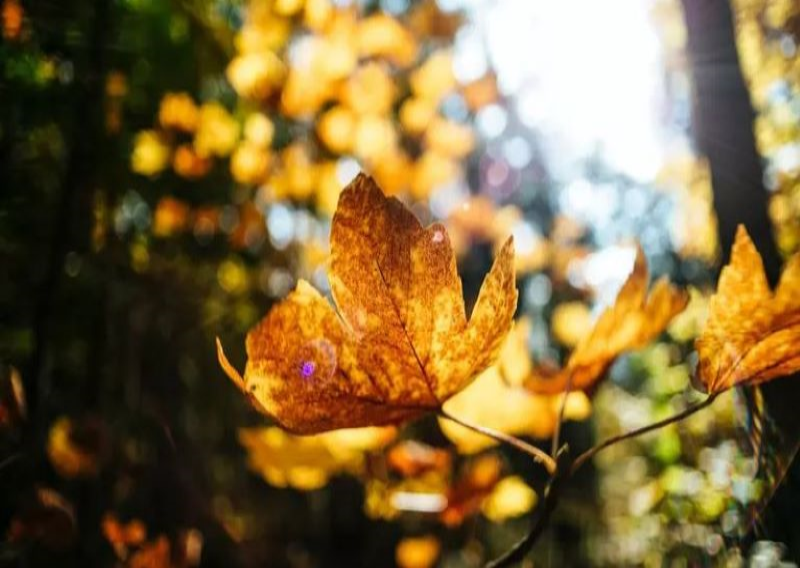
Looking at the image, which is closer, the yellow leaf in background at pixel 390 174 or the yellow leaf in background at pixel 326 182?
the yellow leaf in background at pixel 390 174

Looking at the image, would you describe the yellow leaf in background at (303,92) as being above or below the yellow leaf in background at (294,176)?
above

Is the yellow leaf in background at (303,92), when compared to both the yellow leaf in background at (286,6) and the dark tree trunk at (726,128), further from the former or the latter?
the dark tree trunk at (726,128)

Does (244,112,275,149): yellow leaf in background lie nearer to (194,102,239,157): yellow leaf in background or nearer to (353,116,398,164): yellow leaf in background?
(194,102,239,157): yellow leaf in background

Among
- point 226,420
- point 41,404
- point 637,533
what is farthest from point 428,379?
point 226,420

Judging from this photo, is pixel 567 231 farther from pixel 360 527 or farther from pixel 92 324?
pixel 92 324

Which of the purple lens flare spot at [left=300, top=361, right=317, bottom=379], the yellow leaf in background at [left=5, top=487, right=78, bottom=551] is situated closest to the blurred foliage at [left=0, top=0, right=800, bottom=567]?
the yellow leaf in background at [left=5, top=487, right=78, bottom=551]

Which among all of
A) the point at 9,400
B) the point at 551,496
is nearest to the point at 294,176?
the point at 9,400

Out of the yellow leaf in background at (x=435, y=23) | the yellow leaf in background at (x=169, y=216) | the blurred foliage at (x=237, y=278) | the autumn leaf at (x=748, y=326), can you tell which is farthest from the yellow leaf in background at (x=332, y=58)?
the autumn leaf at (x=748, y=326)
